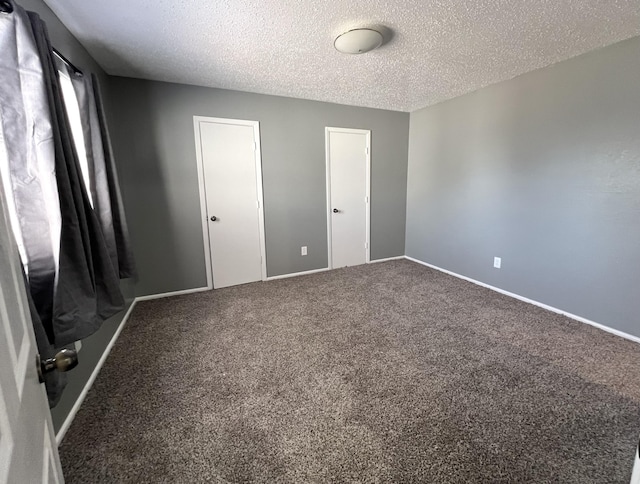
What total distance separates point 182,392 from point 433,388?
1579 mm

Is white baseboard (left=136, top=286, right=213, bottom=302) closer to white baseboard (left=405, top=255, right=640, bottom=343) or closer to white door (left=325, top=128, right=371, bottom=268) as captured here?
white door (left=325, top=128, right=371, bottom=268)

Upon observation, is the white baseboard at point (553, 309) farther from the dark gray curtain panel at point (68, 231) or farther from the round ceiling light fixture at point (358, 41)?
the dark gray curtain panel at point (68, 231)

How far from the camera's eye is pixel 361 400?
1.65 metres

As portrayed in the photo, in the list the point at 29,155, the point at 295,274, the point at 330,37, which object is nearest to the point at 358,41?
the point at 330,37

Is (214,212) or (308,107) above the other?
(308,107)

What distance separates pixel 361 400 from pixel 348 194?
293 centimetres

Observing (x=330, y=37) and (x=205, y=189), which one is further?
(x=205, y=189)

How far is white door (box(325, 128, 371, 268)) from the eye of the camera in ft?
12.8

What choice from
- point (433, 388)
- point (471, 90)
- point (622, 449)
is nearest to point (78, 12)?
point (433, 388)

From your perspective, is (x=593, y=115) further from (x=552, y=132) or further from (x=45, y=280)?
(x=45, y=280)

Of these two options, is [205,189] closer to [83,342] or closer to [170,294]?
[170,294]

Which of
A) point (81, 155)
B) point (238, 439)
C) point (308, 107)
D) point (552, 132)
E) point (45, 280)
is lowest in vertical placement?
point (238, 439)

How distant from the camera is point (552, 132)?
2.60 meters

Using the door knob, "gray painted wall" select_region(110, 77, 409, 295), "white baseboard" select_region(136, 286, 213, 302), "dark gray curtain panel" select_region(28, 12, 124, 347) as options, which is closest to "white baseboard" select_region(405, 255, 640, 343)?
"gray painted wall" select_region(110, 77, 409, 295)
